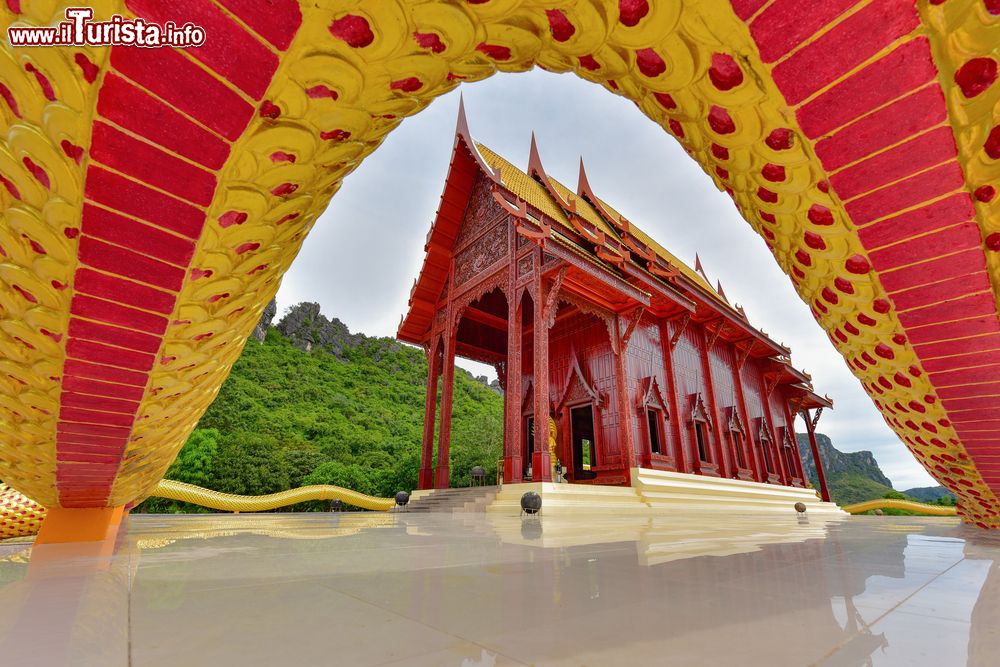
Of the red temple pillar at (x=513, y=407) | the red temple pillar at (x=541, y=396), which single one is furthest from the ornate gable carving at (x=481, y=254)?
the red temple pillar at (x=541, y=396)

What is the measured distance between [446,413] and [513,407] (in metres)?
2.61

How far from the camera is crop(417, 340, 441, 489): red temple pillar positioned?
9.51 metres

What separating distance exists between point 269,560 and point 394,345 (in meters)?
31.6

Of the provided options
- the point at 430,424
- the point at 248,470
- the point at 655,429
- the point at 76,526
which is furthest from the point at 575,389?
the point at 248,470

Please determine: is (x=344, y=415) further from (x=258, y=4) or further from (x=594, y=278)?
(x=258, y=4)

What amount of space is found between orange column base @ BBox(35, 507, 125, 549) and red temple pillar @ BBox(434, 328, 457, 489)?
6.76 m

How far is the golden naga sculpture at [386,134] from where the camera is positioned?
2.83 feet

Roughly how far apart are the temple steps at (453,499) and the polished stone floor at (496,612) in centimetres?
533

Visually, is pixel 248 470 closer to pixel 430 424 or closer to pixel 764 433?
pixel 430 424

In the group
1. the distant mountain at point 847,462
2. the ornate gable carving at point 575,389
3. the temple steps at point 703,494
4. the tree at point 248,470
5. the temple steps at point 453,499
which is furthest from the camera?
the distant mountain at point 847,462

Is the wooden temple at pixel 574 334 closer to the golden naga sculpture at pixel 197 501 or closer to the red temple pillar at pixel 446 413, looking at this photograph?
the red temple pillar at pixel 446 413

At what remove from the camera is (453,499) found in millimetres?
7625

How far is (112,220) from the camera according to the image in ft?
3.49

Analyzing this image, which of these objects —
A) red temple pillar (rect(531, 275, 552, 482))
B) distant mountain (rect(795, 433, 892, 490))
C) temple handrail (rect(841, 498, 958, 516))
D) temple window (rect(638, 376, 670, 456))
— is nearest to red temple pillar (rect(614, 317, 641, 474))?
temple window (rect(638, 376, 670, 456))
